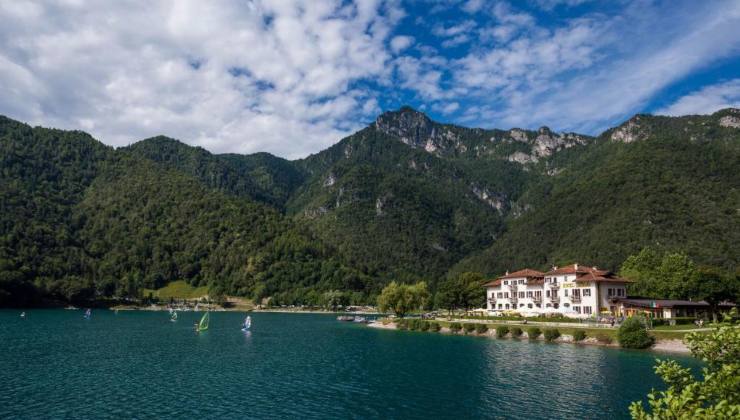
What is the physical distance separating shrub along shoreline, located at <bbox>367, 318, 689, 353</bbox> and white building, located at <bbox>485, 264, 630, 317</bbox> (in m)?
16.8

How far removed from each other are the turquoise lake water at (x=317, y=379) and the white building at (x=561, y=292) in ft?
97.5

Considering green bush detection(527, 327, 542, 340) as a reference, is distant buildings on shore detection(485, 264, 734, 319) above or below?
above

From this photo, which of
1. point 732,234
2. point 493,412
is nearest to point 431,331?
point 493,412

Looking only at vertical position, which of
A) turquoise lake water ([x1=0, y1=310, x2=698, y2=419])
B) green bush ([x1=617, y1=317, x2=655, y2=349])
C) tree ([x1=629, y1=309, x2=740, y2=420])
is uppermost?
tree ([x1=629, y1=309, x2=740, y2=420])

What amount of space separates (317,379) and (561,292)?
81.3m

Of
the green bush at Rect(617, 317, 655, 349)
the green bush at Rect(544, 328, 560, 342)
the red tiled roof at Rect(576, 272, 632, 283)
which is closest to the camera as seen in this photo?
the green bush at Rect(617, 317, 655, 349)

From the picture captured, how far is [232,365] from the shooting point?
2650 inches

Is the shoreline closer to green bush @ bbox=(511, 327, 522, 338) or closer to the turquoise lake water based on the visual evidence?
green bush @ bbox=(511, 327, 522, 338)

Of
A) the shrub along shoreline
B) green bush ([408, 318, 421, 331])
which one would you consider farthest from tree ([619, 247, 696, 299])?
green bush ([408, 318, 421, 331])

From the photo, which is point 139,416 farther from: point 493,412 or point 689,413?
point 689,413

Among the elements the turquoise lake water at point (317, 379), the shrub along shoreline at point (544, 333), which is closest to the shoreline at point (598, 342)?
the shrub along shoreline at point (544, 333)

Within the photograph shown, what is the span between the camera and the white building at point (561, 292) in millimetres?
108500

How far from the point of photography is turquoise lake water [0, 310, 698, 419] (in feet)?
140

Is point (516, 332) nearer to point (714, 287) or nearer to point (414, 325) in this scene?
point (414, 325)
